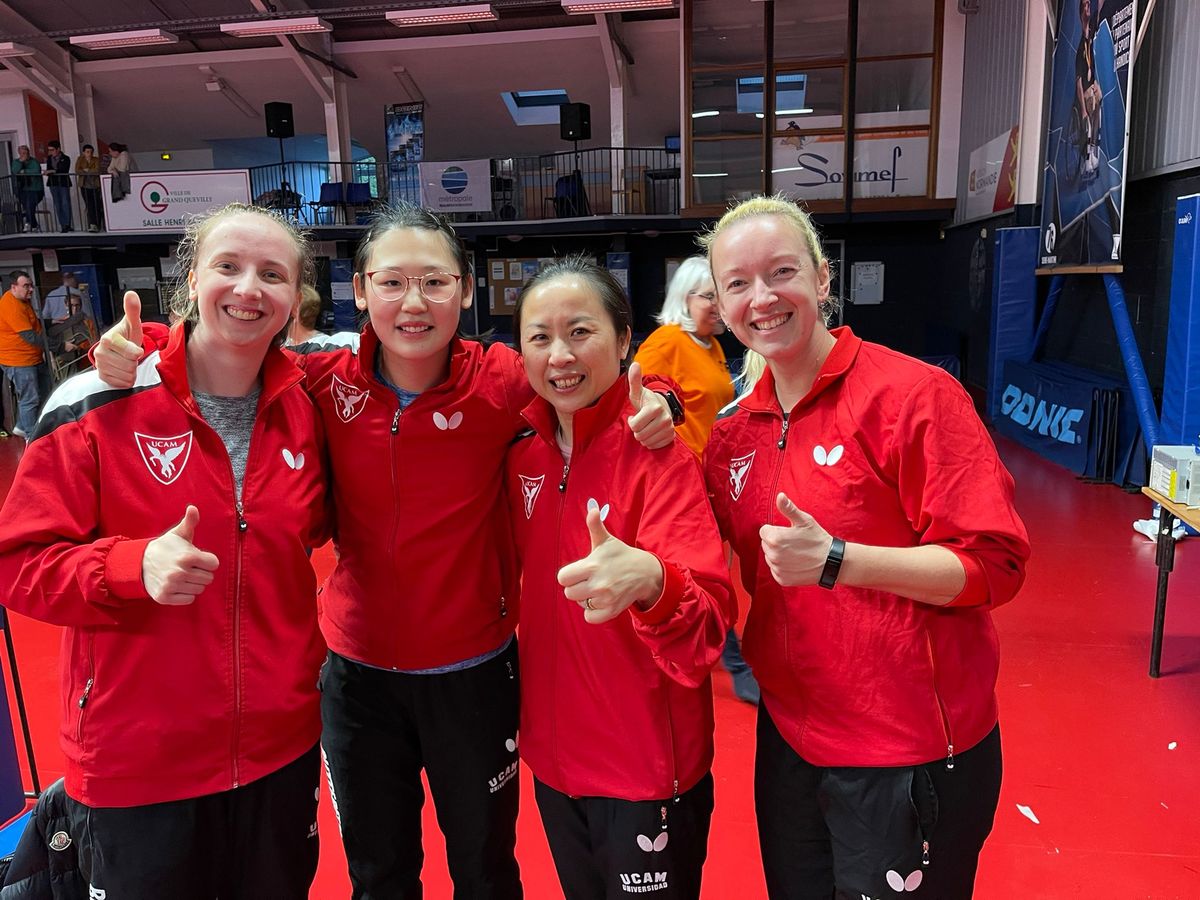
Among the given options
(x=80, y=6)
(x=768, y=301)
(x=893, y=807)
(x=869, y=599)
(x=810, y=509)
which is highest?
(x=80, y=6)

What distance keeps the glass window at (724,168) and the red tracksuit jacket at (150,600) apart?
13281mm

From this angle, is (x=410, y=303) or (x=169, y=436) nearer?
(x=169, y=436)

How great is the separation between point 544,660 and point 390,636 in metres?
0.39

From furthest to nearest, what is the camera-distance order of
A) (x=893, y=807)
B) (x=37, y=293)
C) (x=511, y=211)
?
(x=37, y=293) → (x=511, y=211) → (x=893, y=807)

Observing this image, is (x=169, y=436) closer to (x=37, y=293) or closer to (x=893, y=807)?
(x=893, y=807)

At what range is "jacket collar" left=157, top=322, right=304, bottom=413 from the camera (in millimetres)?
1622

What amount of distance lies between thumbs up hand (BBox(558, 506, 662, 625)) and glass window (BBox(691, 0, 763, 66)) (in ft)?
46.9

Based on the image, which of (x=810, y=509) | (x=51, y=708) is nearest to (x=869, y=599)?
(x=810, y=509)

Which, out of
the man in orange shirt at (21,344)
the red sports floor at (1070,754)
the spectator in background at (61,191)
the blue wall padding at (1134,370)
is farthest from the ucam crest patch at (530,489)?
the spectator in background at (61,191)

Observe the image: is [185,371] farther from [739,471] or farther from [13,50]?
[13,50]

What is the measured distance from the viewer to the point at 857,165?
13727 mm

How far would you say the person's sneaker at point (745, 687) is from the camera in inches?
147

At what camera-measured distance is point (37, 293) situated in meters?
16.3

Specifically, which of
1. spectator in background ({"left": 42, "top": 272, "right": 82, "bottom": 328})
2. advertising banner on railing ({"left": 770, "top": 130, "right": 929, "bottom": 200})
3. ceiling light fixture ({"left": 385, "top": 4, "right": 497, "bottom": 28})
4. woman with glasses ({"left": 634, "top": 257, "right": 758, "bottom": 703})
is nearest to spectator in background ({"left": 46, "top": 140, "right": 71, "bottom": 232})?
spectator in background ({"left": 42, "top": 272, "right": 82, "bottom": 328})
